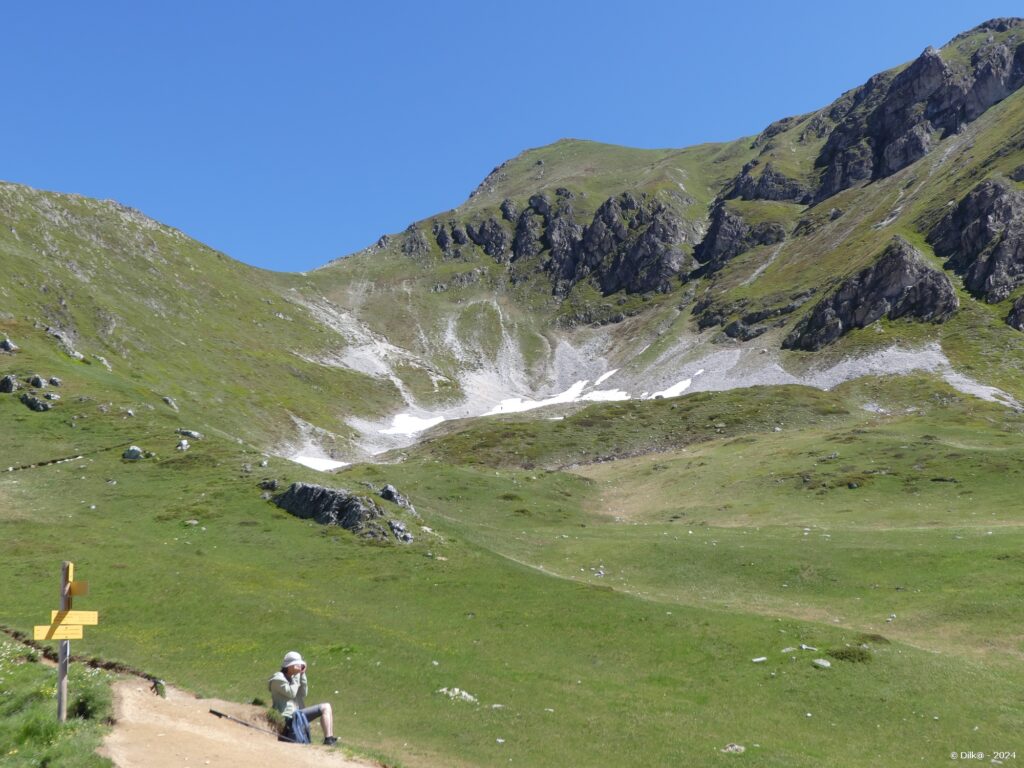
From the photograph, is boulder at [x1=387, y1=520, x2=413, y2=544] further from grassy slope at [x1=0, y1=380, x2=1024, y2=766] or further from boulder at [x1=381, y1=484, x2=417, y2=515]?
boulder at [x1=381, y1=484, x2=417, y2=515]

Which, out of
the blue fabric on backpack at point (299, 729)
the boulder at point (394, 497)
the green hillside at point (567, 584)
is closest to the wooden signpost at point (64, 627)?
the green hillside at point (567, 584)

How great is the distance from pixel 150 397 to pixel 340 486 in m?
62.8

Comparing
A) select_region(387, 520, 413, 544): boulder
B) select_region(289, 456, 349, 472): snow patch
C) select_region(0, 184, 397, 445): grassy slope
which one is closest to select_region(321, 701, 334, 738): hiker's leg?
select_region(387, 520, 413, 544): boulder

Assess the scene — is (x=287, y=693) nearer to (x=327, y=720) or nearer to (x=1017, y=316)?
(x=327, y=720)

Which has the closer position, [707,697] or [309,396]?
[707,697]

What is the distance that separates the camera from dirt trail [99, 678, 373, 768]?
17406 mm

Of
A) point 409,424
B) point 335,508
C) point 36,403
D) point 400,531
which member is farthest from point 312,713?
point 409,424

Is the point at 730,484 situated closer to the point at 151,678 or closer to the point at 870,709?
the point at 870,709

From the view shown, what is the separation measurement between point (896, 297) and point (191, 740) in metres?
211

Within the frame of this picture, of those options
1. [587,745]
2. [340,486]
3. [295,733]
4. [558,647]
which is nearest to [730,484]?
[340,486]

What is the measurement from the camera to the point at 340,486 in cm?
6022

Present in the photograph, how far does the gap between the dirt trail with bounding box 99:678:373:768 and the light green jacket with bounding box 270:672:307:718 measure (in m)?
0.86

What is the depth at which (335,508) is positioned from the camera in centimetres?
5562

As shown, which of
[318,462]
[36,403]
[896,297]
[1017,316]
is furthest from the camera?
[896,297]
